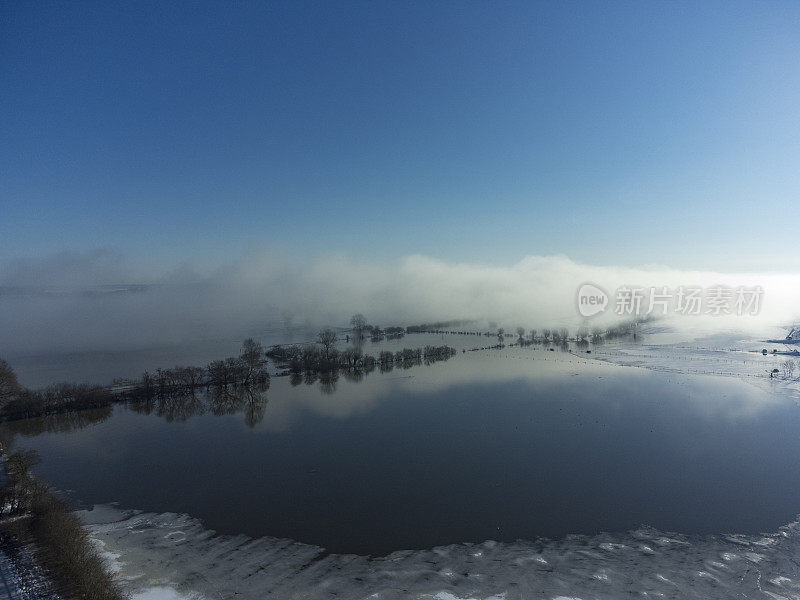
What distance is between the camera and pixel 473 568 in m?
6.39

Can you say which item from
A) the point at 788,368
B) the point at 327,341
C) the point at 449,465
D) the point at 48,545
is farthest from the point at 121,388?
the point at 788,368

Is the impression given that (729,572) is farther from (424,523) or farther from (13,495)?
(13,495)

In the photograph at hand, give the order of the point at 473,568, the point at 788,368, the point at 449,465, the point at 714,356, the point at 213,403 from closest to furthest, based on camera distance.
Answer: the point at 473,568 → the point at 449,465 → the point at 213,403 → the point at 788,368 → the point at 714,356

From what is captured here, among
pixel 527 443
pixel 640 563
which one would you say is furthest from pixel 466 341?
pixel 640 563

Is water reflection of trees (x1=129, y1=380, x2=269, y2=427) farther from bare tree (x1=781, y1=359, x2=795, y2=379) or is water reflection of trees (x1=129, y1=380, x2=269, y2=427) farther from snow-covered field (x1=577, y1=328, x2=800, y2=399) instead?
bare tree (x1=781, y1=359, x2=795, y2=379)

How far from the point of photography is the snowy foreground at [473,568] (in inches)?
229

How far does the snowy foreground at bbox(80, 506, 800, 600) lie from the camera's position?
19.1ft

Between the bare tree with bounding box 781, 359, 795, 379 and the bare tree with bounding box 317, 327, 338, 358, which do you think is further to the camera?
the bare tree with bounding box 317, 327, 338, 358

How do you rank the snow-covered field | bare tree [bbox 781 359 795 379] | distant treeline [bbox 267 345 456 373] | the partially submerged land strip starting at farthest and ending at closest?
distant treeline [bbox 267 345 456 373] → bare tree [bbox 781 359 795 379] → the snow-covered field → the partially submerged land strip

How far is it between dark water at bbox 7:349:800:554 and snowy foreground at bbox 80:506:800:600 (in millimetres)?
435

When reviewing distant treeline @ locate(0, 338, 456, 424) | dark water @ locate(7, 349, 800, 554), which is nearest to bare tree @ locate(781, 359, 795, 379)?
dark water @ locate(7, 349, 800, 554)

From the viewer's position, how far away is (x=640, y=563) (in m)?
6.42

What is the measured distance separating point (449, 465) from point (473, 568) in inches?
157

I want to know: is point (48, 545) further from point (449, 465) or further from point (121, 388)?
point (121, 388)
